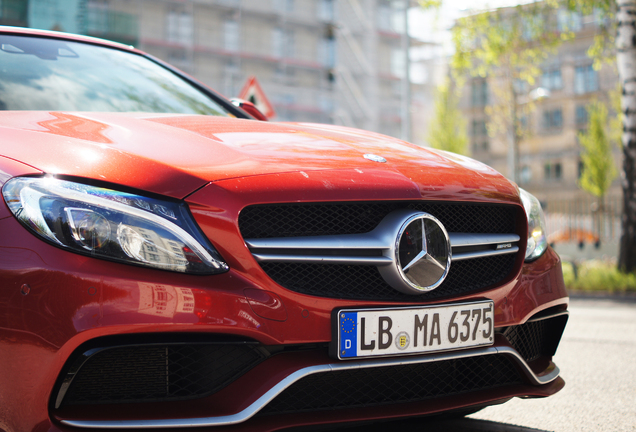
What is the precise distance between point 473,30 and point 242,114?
15.3 metres

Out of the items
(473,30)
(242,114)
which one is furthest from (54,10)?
(242,114)

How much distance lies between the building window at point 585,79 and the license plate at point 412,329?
155 feet

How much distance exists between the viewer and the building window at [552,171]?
46000 millimetres

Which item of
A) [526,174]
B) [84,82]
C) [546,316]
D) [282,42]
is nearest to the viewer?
[546,316]

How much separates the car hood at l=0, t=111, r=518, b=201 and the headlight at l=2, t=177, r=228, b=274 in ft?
0.17

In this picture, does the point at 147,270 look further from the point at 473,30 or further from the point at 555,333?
the point at 473,30

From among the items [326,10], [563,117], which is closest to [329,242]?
[326,10]

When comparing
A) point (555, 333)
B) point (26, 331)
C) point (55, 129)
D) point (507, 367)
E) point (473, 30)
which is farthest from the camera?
point (473, 30)

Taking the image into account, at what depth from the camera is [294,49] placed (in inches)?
1599

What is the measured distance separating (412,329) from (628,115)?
9.24 meters

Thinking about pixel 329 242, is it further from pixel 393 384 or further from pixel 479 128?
pixel 479 128

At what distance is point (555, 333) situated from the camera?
8.21ft

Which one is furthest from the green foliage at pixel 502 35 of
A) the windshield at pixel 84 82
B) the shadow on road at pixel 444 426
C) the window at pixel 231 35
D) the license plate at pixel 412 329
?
the window at pixel 231 35

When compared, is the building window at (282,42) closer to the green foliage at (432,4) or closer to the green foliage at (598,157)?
the green foliage at (598,157)
